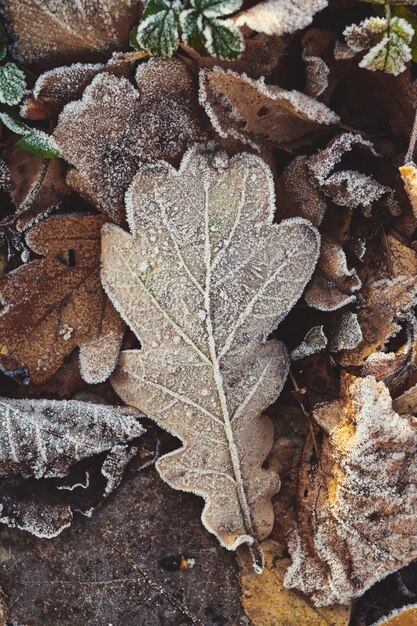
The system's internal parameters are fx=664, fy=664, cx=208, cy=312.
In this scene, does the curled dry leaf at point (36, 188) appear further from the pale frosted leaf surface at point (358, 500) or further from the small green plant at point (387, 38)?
the pale frosted leaf surface at point (358, 500)

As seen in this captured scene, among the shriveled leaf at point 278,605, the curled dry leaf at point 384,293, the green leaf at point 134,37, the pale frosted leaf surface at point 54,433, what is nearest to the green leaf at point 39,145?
the green leaf at point 134,37

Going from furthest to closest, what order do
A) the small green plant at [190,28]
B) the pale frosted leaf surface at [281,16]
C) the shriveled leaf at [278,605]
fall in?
the shriveled leaf at [278,605] → the small green plant at [190,28] → the pale frosted leaf surface at [281,16]

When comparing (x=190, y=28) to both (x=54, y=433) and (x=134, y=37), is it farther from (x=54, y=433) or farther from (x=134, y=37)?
(x=54, y=433)

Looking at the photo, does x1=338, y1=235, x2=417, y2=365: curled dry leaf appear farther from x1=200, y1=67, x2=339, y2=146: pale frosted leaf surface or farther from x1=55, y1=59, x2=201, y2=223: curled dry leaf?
x1=55, y1=59, x2=201, y2=223: curled dry leaf

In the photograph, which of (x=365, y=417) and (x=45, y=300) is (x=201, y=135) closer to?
(x=45, y=300)

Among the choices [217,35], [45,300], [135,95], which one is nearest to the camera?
[217,35]

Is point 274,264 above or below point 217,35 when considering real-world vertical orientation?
below

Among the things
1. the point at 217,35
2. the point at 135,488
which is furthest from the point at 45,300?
the point at 217,35
